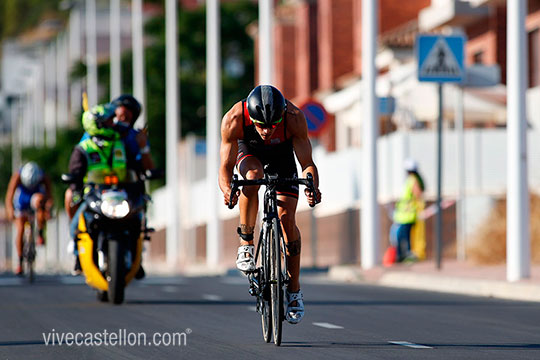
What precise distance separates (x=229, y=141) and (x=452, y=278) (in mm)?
8527

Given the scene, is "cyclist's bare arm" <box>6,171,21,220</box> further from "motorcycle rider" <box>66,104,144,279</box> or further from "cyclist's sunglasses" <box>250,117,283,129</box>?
"cyclist's sunglasses" <box>250,117,283,129</box>

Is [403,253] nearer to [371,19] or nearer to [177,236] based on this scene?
[371,19]

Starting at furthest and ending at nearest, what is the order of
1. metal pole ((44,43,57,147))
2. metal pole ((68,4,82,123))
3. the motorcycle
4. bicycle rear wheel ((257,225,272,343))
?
metal pole ((68,4,82,123)), metal pole ((44,43,57,147)), the motorcycle, bicycle rear wheel ((257,225,272,343))

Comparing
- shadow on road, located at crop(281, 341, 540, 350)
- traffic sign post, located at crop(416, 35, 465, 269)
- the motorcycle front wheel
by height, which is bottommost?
shadow on road, located at crop(281, 341, 540, 350)

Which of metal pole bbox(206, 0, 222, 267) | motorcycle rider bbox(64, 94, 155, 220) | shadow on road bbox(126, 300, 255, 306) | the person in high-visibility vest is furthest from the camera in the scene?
metal pole bbox(206, 0, 222, 267)

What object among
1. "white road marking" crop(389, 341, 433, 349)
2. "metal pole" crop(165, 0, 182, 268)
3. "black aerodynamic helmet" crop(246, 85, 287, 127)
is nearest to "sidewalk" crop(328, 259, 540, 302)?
"white road marking" crop(389, 341, 433, 349)

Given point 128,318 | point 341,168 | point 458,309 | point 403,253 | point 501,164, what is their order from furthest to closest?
point 341,168
point 501,164
point 403,253
point 458,309
point 128,318

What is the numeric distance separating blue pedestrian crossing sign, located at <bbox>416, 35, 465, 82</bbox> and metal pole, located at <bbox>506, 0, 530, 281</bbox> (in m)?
2.99

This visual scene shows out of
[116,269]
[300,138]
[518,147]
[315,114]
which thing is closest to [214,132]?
[315,114]

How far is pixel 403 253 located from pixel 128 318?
39.2 ft

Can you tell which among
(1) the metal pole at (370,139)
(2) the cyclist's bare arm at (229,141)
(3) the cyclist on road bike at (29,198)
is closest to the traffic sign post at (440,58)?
(1) the metal pole at (370,139)

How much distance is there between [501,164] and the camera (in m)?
28.1

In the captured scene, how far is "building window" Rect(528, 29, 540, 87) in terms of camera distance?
1268 inches

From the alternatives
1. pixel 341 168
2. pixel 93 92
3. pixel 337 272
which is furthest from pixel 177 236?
pixel 93 92
